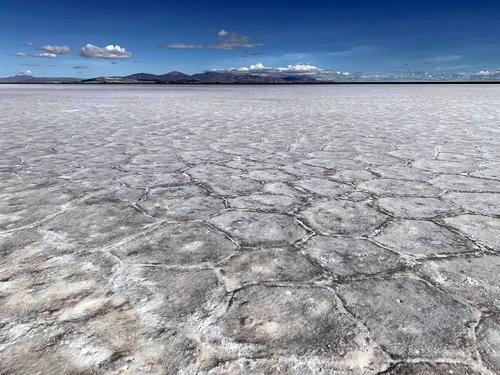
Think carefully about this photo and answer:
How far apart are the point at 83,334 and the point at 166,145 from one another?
Answer: 375cm

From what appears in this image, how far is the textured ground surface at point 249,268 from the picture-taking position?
1.11 metres

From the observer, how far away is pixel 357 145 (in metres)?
4.76

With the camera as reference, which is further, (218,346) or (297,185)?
(297,185)

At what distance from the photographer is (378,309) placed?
1.33 m

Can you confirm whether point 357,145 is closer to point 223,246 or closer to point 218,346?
point 223,246

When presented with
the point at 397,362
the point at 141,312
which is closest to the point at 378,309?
the point at 397,362

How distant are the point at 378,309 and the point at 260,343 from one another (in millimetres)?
436

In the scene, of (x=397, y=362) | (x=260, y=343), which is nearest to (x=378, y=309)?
(x=397, y=362)

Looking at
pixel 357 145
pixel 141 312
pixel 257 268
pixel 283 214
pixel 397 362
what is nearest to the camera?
pixel 397 362

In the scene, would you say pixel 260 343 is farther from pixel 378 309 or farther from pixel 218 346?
pixel 378 309

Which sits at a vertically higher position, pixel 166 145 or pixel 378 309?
pixel 378 309

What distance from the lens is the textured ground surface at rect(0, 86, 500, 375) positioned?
111cm

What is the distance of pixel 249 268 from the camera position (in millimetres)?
1621

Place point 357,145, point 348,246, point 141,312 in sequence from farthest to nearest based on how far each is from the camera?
1. point 357,145
2. point 348,246
3. point 141,312
